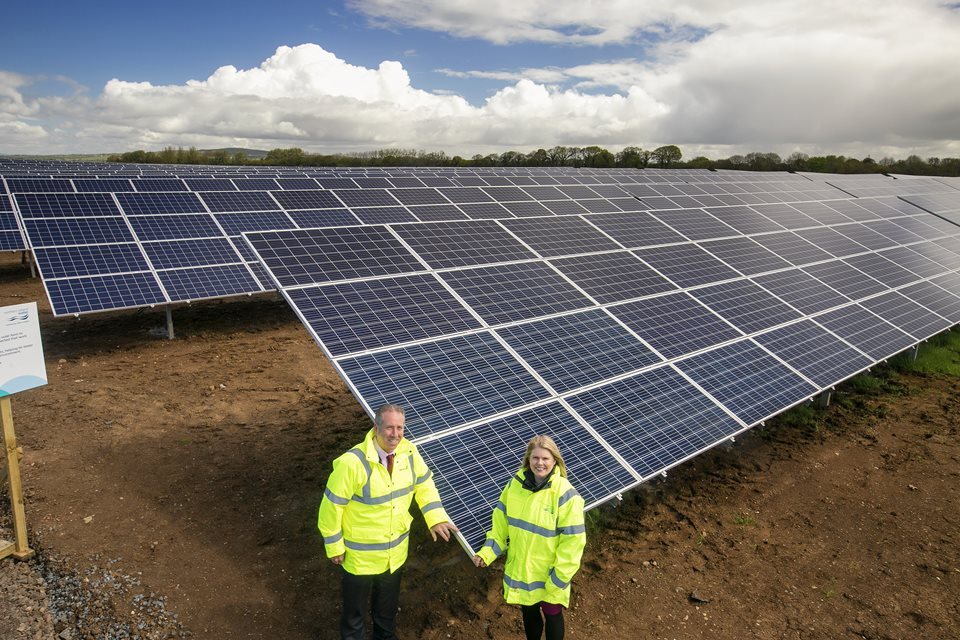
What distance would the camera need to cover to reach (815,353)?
11.2m

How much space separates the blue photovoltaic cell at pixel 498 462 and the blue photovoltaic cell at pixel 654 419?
1.07 feet

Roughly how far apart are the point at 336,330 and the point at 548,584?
4.37 metres

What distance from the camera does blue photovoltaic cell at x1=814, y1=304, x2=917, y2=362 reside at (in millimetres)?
12273

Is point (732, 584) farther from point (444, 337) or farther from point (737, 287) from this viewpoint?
point (737, 287)

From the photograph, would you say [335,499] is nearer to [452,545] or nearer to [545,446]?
[545,446]

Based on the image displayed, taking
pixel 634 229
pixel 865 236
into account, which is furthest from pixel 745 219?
pixel 634 229

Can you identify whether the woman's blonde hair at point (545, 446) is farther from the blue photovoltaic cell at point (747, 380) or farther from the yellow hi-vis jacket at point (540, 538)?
the blue photovoltaic cell at point (747, 380)

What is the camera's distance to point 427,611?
699cm

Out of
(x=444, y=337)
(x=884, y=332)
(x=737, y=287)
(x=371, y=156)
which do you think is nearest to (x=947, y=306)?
(x=884, y=332)

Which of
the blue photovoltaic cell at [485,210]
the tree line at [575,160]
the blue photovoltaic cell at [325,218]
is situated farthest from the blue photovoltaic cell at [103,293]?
the tree line at [575,160]

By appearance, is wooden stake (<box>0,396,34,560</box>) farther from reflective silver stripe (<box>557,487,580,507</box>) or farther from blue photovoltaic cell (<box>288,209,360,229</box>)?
blue photovoltaic cell (<box>288,209,360,229</box>)

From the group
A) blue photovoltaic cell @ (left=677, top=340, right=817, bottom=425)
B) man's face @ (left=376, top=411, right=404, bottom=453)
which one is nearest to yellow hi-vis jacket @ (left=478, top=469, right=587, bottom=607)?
man's face @ (left=376, top=411, right=404, bottom=453)

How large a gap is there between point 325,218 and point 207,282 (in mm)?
4148

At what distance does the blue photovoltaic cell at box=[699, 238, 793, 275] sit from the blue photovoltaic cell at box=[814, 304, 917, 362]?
204 cm
